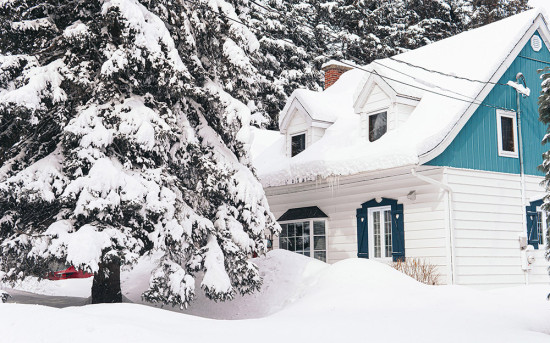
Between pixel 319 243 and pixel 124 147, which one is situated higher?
pixel 124 147

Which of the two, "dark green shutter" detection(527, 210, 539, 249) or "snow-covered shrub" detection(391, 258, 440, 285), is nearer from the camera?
"snow-covered shrub" detection(391, 258, 440, 285)

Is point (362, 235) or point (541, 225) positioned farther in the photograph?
point (362, 235)

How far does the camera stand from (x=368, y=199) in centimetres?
1742

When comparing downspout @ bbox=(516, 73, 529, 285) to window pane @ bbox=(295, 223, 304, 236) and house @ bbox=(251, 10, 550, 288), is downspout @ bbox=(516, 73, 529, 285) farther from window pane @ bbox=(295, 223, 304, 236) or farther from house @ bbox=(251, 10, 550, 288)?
window pane @ bbox=(295, 223, 304, 236)

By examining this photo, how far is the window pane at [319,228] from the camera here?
751 inches

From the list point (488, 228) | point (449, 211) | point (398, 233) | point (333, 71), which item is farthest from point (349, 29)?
point (449, 211)

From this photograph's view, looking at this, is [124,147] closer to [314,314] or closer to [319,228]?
[314,314]

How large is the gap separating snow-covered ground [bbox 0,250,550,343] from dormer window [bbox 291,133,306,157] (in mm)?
5551

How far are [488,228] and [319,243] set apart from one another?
541 cm

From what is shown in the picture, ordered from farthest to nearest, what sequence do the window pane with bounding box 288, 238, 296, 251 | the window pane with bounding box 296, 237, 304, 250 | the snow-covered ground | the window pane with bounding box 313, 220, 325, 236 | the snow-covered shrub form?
the window pane with bounding box 288, 238, 296, 251 < the window pane with bounding box 296, 237, 304, 250 < the window pane with bounding box 313, 220, 325, 236 < the snow-covered shrub < the snow-covered ground

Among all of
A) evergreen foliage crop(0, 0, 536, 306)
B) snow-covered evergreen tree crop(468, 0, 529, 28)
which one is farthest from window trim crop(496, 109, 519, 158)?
snow-covered evergreen tree crop(468, 0, 529, 28)

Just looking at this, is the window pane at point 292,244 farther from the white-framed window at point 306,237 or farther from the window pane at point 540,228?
the window pane at point 540,228

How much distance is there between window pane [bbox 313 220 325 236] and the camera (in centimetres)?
1909

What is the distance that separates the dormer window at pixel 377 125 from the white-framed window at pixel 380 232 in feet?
7.15
